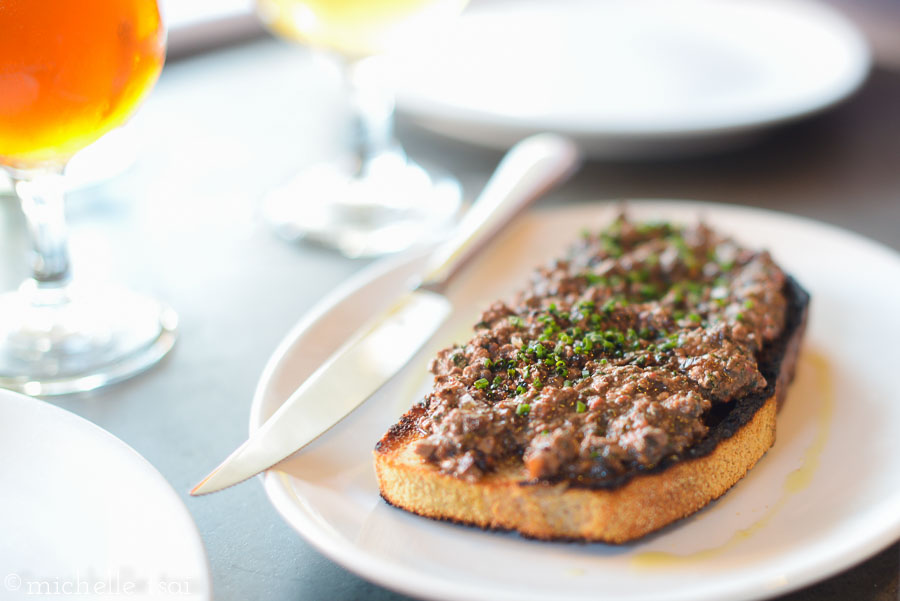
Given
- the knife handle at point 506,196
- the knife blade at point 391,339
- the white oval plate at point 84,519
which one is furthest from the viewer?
the knife handle at point 506,196

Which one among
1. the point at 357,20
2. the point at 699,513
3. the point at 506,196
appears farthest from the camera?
the point at 357,20

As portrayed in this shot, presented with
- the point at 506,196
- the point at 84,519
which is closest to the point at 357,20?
the point at 506,196

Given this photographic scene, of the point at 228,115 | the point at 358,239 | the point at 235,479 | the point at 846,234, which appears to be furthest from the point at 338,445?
the point at 228,115

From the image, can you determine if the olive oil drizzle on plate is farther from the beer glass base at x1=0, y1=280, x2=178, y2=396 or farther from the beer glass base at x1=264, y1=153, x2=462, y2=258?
the beer glass base at x1=0, y1=280, x2=178, y2=396

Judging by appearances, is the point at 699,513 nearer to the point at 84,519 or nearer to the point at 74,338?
the point at 84,519

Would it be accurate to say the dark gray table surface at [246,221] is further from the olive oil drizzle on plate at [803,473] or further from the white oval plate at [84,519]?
the white oval plate at [84,519]

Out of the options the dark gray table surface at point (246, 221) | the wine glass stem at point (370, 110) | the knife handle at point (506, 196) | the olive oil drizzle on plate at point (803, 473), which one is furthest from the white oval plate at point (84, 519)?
the wine glass stem at point (370, 110)

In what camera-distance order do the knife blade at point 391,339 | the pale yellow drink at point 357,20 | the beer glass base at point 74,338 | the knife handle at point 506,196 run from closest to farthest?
the knife blade at point 391,339 < the beer glass base at point 74,338 < the knife handle at point 506,196 < the pale yellow drink at point 357,20
